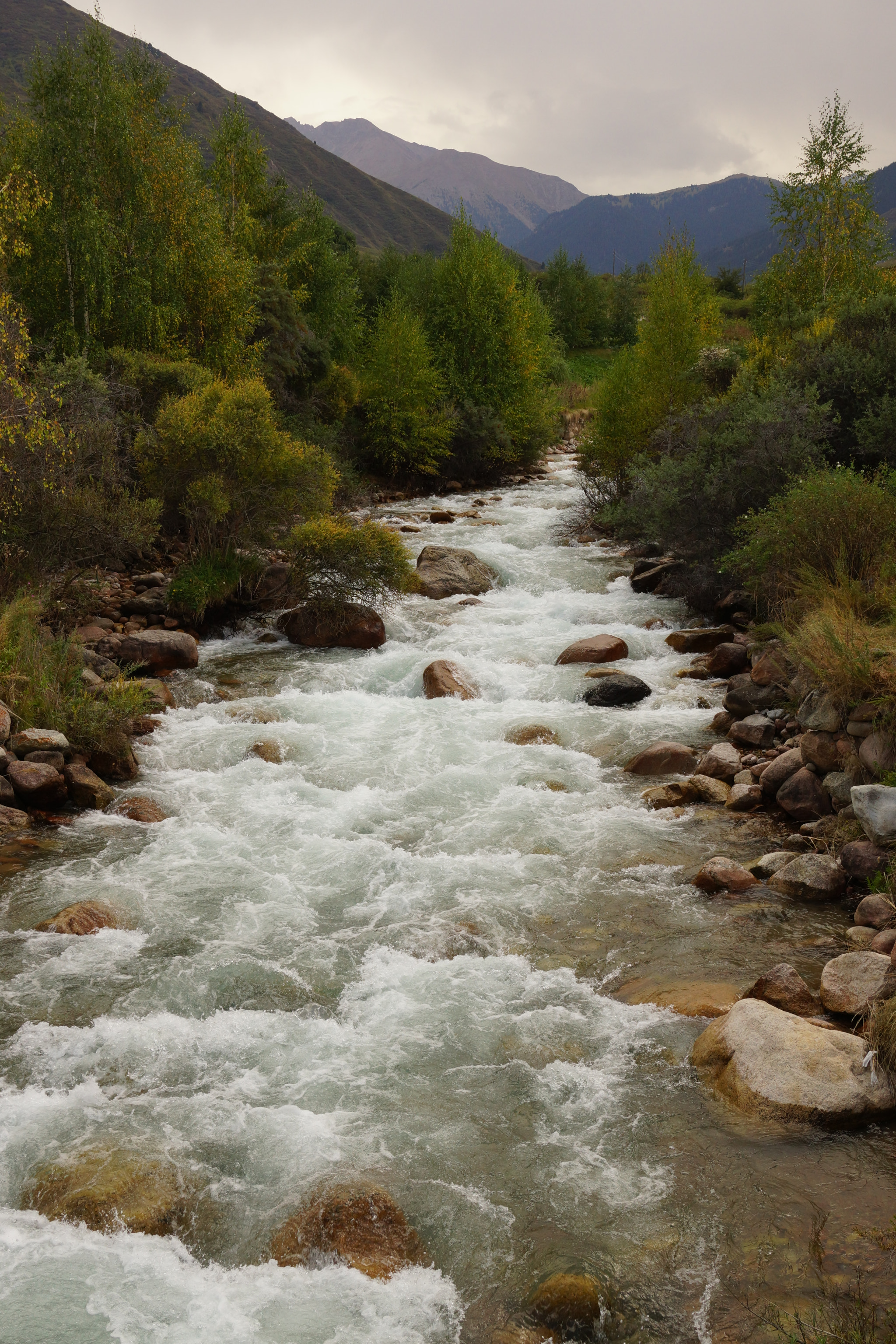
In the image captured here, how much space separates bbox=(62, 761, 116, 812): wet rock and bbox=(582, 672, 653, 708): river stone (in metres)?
7.23

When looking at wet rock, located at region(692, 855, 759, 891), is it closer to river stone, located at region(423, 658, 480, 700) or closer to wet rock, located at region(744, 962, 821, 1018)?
wet rock, located at region(744, 962, 821, 1018)

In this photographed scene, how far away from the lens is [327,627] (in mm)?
16906

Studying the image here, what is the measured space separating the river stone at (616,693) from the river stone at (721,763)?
100 inches

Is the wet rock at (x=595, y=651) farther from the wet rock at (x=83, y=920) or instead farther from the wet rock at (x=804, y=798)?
the wet rock at (x=83, y=920)

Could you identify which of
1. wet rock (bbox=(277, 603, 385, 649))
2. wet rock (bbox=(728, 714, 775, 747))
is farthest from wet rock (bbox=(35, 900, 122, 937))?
wet rock (bbox=(277, 603, 385, 649))

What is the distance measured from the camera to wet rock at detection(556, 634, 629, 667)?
607 inches

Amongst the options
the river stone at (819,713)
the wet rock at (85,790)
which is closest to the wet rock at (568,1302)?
the river stone at (819,713)

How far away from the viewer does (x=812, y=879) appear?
27.2 feet

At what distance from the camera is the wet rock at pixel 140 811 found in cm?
1016

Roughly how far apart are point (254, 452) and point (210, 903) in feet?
35.8

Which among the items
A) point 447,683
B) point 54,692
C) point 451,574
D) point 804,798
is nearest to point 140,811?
point 54,692

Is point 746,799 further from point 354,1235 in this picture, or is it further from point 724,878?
point 354,1235

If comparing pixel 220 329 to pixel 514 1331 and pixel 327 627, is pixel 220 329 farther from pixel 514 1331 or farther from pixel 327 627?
pixel 514 1331

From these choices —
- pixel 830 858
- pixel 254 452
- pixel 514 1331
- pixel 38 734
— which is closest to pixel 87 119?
pixel 254 452
